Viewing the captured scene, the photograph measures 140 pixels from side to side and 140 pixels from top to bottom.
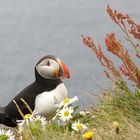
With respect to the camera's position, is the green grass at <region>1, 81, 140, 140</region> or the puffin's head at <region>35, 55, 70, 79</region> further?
the puffin's head at <region>35, 55, 70, 79</region>

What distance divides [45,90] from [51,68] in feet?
0.79

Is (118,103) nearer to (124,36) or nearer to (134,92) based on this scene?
(134,92)

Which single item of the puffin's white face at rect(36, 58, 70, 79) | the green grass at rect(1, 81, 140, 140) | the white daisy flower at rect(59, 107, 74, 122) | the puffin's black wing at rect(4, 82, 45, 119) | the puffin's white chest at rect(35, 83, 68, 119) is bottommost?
the green grass at rect(1, 81, 140, 140)

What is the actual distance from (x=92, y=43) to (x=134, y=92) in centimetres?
74

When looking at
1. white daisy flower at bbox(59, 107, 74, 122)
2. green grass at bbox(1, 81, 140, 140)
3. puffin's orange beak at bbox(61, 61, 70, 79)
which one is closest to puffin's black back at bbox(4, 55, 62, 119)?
puffin's orange beak at bbox(61, 61, 70, 79)

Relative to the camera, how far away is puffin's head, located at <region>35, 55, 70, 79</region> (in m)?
5.49

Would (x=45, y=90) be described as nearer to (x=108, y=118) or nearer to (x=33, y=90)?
(x=33, y=90)

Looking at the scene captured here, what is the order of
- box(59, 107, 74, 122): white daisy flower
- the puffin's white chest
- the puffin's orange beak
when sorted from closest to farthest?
box(59, 107, 74, 122): white daisy flower < the puffin's white chest < the puffin's orange beak

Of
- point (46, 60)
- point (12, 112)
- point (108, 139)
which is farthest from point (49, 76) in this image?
point (108, 139)

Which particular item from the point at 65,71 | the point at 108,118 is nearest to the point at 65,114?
the point at 108,118

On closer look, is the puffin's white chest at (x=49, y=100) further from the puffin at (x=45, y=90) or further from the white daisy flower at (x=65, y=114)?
the white daisy flower at (x=65, y=114)

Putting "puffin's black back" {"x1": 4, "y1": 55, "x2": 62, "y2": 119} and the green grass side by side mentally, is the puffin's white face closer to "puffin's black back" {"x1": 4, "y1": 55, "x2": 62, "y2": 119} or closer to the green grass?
"puffin's black back" {"x1": 4, "y1": 55, "x2": 62, "y2": 119}

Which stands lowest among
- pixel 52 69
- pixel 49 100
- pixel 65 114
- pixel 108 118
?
pixel 108 118

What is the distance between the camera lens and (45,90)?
18.1 ft
